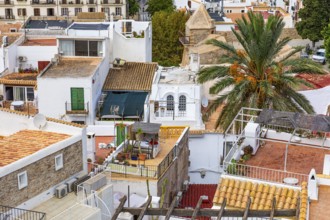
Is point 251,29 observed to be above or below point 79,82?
above

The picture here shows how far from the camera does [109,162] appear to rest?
26.6m

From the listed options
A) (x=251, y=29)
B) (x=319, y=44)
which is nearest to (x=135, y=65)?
(x=251, y=29)

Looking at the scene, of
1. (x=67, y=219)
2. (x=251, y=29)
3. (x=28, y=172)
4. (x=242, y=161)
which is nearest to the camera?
(x=67, y=219)

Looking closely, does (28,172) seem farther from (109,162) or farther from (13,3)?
(13,3)

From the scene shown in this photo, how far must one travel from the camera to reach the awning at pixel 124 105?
39.0m

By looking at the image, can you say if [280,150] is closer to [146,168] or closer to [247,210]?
[146,168]

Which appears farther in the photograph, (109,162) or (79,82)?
(79,82)

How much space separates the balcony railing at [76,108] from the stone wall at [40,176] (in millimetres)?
14203

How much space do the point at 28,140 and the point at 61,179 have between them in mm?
2027

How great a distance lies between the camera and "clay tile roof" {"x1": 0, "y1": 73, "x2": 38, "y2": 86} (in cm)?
4175

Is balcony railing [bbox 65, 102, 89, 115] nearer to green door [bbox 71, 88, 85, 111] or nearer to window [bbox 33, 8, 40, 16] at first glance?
green door [bbox 71, 88, 85, 111]

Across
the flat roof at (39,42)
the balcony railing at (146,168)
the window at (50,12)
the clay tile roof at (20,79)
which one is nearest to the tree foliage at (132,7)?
the window at (50,12)

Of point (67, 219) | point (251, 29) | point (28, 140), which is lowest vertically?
point (67, 219)

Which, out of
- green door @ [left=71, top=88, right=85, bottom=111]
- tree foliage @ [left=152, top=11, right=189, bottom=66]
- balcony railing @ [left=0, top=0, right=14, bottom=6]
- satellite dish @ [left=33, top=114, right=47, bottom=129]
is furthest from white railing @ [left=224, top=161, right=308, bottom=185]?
balcony railing @ [left=0, top=0, right=14, bottom=6]
